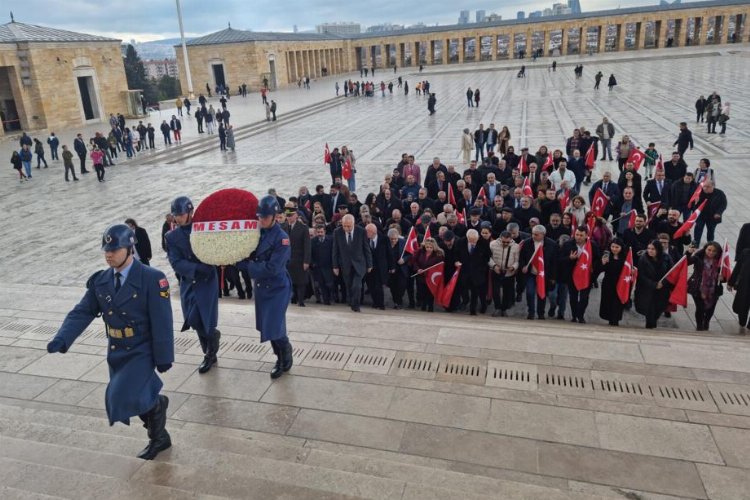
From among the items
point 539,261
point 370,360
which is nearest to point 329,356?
point 370,360

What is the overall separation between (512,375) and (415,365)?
0.91 m

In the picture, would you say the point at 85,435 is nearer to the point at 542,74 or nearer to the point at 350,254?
the point at 350,254

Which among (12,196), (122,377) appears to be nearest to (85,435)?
(122,377)

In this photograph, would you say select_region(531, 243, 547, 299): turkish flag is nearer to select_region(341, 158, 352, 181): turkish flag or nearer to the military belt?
the military belt

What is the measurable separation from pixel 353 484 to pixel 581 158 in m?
12.8

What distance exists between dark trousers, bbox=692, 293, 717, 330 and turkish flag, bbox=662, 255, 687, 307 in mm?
191

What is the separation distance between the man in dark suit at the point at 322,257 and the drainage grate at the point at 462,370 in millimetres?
3244

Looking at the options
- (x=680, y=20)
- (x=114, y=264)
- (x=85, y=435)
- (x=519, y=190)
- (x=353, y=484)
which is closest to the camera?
(x=353, y=484)

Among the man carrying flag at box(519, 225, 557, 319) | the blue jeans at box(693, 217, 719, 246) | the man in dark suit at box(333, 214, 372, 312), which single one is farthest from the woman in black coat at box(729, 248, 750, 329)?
the man in dark suit at box(333, 214, 372, 312)

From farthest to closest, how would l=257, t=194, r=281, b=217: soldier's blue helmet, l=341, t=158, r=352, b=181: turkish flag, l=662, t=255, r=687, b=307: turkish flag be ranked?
1. l=341, t=158, r=352, b=181: turkish flag
2. l=662, t=255, r=687, b=307: turkish flag
3. l=257, t=194, r=281, b=217: soldier's blue helmet

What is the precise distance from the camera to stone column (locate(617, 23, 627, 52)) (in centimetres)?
6731

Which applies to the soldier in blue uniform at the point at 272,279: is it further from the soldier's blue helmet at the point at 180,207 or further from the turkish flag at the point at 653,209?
the turkish flag at the point at 653,209

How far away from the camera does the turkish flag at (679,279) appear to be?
6.66 m

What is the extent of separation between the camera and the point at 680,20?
6588 cm
